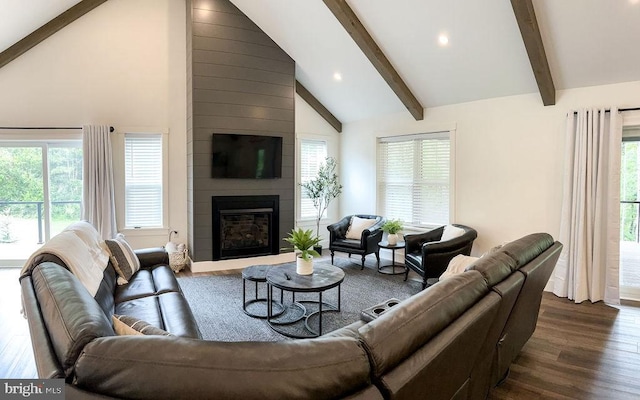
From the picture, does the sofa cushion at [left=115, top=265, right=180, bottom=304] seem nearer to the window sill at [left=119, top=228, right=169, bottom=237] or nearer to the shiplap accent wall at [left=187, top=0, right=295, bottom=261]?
the shiplap accent wall at [left=187, top=0, right=295, bottom=261]

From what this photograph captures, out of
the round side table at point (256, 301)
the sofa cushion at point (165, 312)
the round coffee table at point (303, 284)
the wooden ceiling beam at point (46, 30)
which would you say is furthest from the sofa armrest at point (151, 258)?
the wooden ceiling beam at point (46, 30)

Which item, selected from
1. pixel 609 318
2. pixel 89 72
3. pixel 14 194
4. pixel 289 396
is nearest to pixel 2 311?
pixel 14 194

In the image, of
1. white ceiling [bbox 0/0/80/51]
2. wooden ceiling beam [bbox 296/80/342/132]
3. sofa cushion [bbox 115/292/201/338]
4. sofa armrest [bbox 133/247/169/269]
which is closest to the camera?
sofa cushion [bbox 115/292/201/338]

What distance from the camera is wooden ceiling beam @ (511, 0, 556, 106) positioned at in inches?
137

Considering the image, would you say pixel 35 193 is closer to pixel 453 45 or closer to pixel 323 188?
pixel 323 188

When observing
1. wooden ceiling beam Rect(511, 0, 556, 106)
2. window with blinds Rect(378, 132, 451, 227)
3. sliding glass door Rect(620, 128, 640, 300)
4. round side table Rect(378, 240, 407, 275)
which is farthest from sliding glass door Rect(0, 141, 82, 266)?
sliding glass door Rect(620, 128, 640, 300)

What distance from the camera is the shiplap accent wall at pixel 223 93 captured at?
17.6 feet

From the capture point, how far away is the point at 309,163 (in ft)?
23.1

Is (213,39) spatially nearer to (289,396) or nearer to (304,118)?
(304,118)

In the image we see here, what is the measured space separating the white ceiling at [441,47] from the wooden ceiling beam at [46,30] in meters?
0.09

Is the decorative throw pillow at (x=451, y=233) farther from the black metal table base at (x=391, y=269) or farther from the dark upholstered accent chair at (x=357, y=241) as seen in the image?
the dark upholstered accent chair at (x=357, y=241)

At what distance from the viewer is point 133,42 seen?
5.64 metres

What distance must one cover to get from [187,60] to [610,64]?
554cm

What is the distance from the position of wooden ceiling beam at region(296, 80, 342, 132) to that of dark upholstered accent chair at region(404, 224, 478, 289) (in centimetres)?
317
